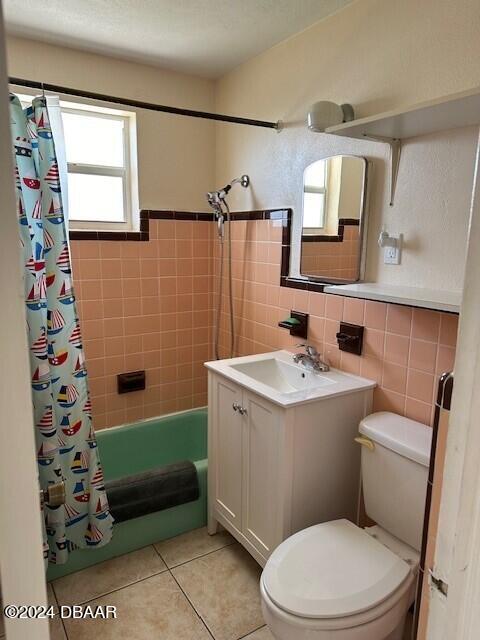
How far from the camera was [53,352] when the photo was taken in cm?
179

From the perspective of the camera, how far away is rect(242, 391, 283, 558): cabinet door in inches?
68.2

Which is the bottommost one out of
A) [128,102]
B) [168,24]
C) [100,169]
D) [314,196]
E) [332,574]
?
[332,574]

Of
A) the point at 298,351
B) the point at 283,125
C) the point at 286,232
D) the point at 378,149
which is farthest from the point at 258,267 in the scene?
the point at 378,149

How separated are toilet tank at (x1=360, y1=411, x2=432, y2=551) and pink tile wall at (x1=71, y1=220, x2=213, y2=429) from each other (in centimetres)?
151

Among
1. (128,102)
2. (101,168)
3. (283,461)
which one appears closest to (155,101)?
(101,168)

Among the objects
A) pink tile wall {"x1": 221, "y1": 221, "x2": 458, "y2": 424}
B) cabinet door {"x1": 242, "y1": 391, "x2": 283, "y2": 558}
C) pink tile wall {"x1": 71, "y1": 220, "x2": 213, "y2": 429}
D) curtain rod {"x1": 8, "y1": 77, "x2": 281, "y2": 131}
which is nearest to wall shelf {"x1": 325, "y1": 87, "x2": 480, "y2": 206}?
pink tile wall {"x1": 221, "y1": 221, "x2": 458, "y2": 424}

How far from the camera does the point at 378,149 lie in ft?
5.95

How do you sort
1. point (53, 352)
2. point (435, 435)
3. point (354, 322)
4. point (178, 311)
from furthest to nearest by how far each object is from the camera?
point (178, 311), point (354, 322), point (53, 352), point (435, 435)

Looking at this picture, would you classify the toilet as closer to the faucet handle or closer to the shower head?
the faucet handle

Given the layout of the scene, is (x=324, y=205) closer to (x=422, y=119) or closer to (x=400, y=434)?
(x=422, y=119)

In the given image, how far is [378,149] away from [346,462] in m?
1.30

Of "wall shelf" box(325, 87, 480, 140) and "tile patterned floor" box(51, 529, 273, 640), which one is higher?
"wall shelf" box(325, 87, 480, 140)

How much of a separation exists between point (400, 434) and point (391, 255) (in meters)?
0.71

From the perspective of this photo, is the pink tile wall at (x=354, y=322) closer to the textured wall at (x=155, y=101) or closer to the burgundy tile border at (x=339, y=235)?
the burgundy tile border at (x=339, y=235)
